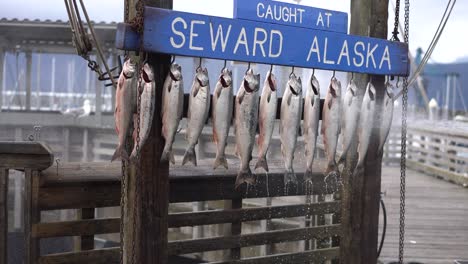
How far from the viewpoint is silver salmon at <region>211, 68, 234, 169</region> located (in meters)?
3.18

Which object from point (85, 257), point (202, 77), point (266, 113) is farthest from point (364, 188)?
point (85, 257)

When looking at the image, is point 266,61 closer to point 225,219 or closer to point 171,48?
point 171,48

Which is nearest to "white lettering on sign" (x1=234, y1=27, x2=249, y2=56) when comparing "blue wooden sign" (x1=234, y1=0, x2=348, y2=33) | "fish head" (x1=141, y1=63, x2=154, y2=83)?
"blue wooden sign" (x1=234, y1=0, x2=348, y2=33)

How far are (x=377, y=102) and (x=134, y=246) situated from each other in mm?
1906

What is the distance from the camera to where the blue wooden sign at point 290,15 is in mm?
3506

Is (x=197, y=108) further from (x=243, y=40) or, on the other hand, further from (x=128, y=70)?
(x=243, y=40)

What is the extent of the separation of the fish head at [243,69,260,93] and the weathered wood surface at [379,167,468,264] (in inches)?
161

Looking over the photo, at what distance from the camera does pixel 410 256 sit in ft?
23.0

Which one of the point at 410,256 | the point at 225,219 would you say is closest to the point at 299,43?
the point at 225,219

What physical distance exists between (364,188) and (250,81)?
1504 mm

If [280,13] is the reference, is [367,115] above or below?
below

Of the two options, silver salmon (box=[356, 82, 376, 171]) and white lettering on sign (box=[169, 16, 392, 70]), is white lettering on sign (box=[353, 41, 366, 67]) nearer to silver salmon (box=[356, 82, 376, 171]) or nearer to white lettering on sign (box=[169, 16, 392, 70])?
white lettering on sign (box=[169, 16, 392, 70])

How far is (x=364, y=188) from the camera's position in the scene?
4289 mm

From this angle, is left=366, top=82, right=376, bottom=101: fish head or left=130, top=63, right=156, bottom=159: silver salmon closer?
left=130, top=63, right=156, bottom=159: silver salmon
